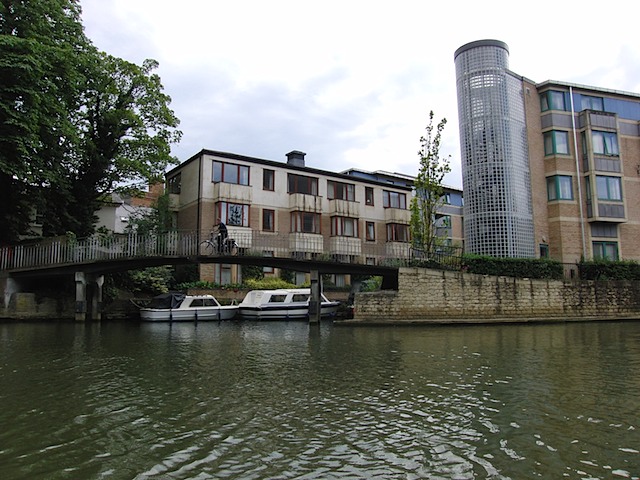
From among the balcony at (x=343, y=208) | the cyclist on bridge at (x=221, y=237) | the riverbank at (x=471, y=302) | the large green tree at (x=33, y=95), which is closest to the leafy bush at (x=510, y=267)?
the riverbank at (x=471, y=302)

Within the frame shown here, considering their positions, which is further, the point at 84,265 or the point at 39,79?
the point at 84,265

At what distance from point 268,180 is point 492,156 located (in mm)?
15746

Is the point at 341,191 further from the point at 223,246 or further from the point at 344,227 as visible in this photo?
the point at 223,246

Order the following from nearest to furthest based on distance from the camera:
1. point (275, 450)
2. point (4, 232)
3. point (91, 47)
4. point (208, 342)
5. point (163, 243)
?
point (275, 450), point (208, 342), point (163, 243), point (4, 232), point (91, 47)

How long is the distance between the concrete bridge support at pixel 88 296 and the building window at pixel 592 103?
112 feet

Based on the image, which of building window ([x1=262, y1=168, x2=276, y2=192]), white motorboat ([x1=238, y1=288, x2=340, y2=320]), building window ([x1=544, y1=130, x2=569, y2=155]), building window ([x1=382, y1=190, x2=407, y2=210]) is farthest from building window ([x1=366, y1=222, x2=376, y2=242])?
building window ([x1=544, y1=130, x2=569, y2=155])

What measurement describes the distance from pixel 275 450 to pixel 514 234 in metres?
28.2

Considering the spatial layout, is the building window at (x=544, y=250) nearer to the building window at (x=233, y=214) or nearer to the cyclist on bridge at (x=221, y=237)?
the building window at (x=233, y=214)

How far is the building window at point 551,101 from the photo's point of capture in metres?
34.4

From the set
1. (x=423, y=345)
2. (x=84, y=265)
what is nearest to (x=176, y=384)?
(x=423, y=345)

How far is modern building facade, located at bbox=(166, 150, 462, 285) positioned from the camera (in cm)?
3359

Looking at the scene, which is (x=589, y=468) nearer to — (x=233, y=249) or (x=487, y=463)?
(x=487, y=463)

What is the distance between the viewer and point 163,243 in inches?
941

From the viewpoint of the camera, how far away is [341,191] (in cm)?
3988
